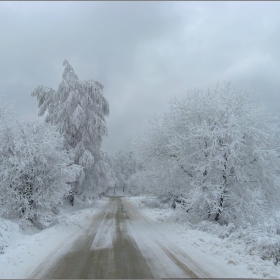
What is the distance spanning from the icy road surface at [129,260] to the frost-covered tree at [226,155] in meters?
4.74

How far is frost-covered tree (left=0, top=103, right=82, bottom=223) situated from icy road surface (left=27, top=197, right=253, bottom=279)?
3691mm

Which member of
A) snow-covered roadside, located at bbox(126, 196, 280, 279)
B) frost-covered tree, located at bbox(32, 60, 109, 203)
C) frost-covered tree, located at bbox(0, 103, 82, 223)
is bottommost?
snow-covered roadside, located at bbox(126, 196, 280, 279)

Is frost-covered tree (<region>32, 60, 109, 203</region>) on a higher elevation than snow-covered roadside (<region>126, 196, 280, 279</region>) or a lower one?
higher

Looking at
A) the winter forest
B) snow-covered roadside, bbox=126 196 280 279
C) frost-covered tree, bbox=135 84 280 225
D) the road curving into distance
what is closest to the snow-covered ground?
snow-covered roadside, bbox=126 196 280 279

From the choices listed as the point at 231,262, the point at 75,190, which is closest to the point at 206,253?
the point at 231,262

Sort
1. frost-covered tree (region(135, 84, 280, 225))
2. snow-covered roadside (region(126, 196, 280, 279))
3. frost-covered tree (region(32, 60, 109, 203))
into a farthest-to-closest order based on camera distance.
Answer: frost-covered tree (region(32, 60, 109, 203)), frost-covered tree (region(135, 84, 280, 225)), snow-covered roadside (region(126, 196, 280, 279))

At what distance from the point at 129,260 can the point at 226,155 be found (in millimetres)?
8159

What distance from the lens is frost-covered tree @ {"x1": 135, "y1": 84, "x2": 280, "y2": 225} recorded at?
43.9 feet

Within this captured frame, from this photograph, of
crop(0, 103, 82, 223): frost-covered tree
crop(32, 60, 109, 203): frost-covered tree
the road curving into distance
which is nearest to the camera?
the road curving into distance

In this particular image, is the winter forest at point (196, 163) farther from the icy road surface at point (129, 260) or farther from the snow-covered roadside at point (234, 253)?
the icy road surface at point (129, 260)

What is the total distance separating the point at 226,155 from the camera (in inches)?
525

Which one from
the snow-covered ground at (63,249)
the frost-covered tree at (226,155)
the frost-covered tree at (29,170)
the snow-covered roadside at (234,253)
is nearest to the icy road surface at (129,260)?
the snow-covered ground at (63,249)

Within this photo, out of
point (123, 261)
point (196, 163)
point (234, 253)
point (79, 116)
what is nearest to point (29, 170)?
point (123, 261)

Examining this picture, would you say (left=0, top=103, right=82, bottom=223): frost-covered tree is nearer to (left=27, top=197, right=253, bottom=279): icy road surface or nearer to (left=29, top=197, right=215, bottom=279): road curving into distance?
(left=27, top=197, right=253, bottom=279): icy road surface
